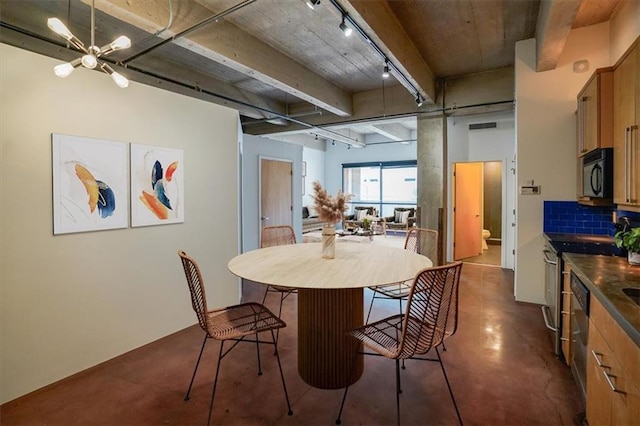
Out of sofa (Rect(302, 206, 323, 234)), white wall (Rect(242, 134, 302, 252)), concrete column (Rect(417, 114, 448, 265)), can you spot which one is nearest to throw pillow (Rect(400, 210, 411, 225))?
sofa (Rect(302, 206, 323, 234))

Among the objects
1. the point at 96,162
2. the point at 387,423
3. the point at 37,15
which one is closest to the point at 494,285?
the point at 387,423

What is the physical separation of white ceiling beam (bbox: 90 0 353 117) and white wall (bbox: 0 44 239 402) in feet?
1.79

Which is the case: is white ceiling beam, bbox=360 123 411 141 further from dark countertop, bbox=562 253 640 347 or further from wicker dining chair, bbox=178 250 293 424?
wicker dining chair, bbox=178 250 293 424

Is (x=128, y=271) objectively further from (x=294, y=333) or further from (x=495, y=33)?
(x=495, y=33)

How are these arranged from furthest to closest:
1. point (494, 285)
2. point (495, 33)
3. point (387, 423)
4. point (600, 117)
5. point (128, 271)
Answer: point (494, 285) → point (495, 33) → point (128, 271) → point (600, 117) → point (387, 423)

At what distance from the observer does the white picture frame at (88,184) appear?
2465 millimetres

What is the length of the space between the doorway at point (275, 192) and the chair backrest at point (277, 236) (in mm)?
2465

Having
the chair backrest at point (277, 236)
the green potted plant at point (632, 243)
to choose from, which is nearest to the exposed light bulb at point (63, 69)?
the chair backrest at point (277, 236)

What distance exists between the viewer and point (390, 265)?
2303mm

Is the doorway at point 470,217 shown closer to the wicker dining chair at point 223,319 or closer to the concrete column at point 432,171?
the concrete column at point 432,171

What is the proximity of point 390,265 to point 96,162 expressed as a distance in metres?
2.47

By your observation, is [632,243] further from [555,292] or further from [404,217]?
[404,217]

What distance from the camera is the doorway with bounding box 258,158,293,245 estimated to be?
6227 millimetres

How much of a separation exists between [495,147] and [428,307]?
5.02 meters
